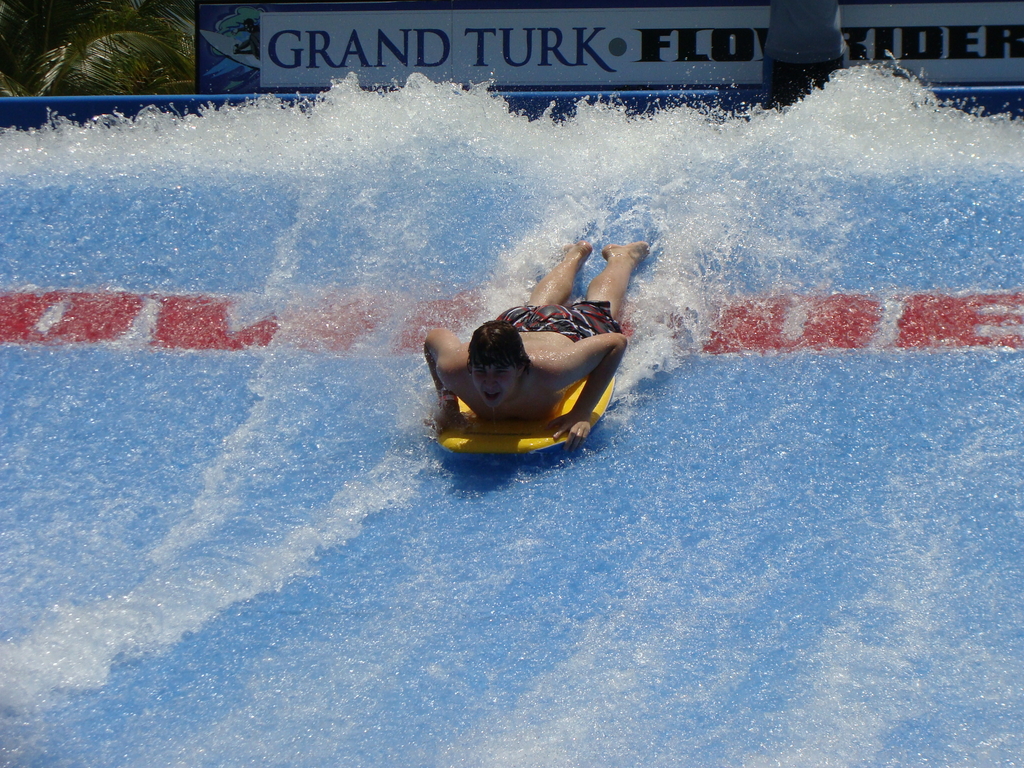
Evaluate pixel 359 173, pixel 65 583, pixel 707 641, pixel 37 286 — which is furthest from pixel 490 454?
pixel 37 286

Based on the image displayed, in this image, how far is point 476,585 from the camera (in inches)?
114

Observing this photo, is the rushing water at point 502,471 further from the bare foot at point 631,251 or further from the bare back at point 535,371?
the bare back at point 535,371

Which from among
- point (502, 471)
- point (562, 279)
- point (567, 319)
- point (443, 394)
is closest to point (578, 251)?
point (562, 279)

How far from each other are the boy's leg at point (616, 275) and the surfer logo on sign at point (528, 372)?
24 centimetres

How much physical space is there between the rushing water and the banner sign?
Result: 0.63 metres

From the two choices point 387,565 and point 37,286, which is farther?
point 37,286

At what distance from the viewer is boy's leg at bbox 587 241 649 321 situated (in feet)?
13.1

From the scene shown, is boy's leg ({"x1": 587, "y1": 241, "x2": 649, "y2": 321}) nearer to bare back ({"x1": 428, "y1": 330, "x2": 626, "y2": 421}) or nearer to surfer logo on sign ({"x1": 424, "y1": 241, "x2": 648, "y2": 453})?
surfer logo on sign ({"x1": 424, "y1": 241, "x2": 648, "y2": 453})

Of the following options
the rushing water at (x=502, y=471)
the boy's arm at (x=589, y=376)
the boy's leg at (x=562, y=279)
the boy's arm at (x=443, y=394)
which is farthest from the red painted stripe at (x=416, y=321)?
the boy's arm at (x=589, y=376)

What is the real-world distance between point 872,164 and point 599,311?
5.73ft

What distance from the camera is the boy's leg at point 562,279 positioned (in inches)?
159

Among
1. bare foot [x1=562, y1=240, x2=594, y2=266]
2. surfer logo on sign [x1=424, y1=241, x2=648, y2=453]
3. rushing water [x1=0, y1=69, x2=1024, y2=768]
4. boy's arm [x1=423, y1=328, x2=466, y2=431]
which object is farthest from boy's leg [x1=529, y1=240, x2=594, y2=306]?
boy's arm [x1=423, y1=328, x2=466, y2=431]

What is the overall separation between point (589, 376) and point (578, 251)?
1011 millimetres

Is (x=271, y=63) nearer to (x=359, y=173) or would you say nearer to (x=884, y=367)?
(x=359, y=173)
